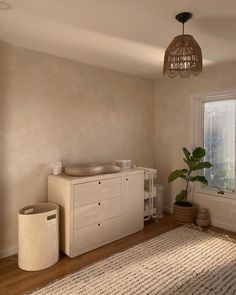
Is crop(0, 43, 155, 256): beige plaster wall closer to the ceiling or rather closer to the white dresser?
the ceiling

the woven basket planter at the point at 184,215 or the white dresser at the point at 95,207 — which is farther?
the woven basket planter at the point at 184,215

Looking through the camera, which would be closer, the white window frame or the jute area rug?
the jute area rug

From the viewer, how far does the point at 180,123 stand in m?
3.76

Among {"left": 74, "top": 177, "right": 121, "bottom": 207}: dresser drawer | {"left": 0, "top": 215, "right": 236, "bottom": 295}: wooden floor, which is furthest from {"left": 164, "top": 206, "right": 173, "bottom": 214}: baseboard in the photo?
{"left": 74, "top": 177, "right": 121, "bottom": 207}: dresser drawer

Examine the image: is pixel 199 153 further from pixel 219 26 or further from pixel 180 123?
pixel 219 26

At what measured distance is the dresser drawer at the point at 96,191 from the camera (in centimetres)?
252

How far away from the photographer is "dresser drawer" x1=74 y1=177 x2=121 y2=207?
2.52 m

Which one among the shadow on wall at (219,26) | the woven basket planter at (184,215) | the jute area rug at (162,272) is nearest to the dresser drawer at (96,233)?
the jute area rug at (162,272)

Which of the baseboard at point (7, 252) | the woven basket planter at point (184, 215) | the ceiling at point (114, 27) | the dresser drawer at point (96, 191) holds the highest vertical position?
the ceiling at point (114, 27)

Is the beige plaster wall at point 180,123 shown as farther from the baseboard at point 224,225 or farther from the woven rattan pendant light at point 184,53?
the woven rattan pendant light at point 184,53

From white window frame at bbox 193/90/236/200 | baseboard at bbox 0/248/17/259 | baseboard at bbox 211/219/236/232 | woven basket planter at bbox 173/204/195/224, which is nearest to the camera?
baseboard at bbox 0/248/17/259

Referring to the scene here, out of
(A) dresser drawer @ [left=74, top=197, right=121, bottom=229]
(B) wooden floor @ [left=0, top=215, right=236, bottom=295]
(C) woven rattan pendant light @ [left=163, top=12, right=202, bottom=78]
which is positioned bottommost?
(B) wooden floor @ [left=0, top=215, right=236, bottom=295]

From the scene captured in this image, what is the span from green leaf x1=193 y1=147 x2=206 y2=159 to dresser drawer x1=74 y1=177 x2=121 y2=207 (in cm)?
121

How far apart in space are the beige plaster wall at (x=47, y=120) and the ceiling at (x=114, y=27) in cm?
25
